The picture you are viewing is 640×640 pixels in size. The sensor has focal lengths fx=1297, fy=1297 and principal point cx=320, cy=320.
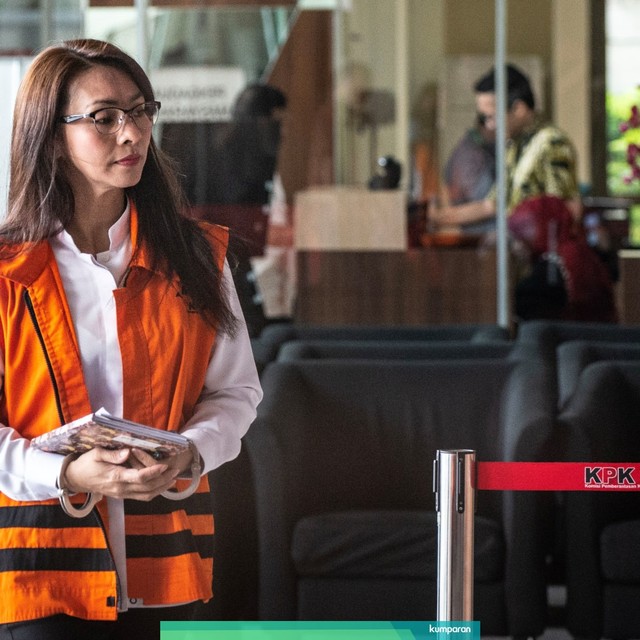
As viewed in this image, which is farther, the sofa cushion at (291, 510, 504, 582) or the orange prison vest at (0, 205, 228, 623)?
the sofa cushion at (291, 510, 504, 582)

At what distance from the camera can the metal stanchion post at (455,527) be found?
2.08 metres

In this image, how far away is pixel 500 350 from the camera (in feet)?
13.8

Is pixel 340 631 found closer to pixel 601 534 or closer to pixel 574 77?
pixel 601 534

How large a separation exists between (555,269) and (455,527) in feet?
12.1

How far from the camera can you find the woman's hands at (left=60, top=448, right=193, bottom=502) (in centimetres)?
181

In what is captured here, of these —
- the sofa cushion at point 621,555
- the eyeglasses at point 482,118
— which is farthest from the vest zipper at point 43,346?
the eyeglasses at point 482,118

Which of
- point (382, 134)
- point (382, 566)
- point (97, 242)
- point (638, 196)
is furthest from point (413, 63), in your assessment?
point (97, 242)

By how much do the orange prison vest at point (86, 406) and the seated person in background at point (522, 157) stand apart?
3883mm

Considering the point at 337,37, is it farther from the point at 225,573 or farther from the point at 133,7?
the point at 225,573

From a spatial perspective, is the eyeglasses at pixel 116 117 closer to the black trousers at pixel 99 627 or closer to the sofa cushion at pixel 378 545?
the black trousers at pixel 99 627

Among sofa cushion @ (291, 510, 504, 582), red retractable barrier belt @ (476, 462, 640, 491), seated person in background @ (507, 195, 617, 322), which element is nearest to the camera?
red retractable barrier belt @ (476, 462, 640, 491)

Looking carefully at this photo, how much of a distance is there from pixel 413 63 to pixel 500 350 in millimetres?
2321

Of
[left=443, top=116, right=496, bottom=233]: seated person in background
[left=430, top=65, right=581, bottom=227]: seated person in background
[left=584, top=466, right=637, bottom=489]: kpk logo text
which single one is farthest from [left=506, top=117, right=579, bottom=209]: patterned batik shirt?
[left=584, top=466, right=637, bottom=489]: kpk logo text

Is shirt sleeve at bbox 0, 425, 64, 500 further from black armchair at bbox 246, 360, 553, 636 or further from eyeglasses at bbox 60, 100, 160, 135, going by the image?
black armchair at bbox 246, 360, 553, 636
